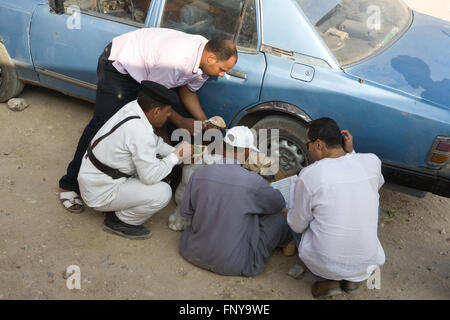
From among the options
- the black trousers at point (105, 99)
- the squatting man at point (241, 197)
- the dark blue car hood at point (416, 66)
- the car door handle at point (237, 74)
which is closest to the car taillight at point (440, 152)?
the dark blue car hood at point (416, 66)

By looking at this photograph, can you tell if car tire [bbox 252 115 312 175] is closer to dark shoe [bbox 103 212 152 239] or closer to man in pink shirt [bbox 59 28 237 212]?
man in pink shirt [bbox 59 28 237 212]

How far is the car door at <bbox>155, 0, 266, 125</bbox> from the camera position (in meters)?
3.71

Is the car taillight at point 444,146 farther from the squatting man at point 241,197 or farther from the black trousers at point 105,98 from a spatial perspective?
the black trousers at point 105,98

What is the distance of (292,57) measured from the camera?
11.9 ft

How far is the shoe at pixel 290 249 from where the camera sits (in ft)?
11.3

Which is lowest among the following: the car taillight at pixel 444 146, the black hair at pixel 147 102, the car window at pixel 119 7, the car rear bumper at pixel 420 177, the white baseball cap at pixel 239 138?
the car rear bumper at pixel 420 177

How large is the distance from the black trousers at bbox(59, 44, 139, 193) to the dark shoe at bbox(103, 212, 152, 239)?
472 mm

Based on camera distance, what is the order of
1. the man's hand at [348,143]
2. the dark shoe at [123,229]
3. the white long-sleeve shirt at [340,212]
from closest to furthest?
the white long-sleeve shirt at [340,212], the man's hand at [348,143], the dark shoe at [123,229]

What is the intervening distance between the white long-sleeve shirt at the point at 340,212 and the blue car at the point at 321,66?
60 centimetres

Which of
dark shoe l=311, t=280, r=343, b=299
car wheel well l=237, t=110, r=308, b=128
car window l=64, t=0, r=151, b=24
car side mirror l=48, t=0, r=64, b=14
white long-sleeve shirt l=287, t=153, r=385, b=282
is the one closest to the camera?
white long-sleeve shirt l=287, t=153, r=385, b=282

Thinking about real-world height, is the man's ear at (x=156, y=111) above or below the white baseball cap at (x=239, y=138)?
above

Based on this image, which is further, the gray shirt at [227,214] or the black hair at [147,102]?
the black hair at [147,102]

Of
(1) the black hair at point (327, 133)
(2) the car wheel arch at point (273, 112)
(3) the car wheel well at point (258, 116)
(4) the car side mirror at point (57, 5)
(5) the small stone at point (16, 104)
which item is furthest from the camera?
(5) the small stone at point (16, 104)

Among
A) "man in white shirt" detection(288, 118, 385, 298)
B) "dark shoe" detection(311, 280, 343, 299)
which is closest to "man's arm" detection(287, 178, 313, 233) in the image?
"man in white shirt" detection(288, 118, 385, 298)
